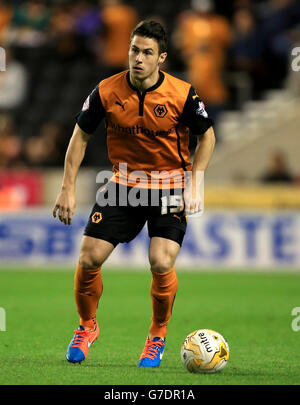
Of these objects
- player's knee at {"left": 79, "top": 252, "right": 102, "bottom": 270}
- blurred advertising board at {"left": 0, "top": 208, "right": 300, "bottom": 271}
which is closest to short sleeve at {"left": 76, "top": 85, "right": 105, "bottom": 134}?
player's knee at {"left": 79, "top": 252, "right": 102, "bottom": 270}

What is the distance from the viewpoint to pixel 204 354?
234 inches

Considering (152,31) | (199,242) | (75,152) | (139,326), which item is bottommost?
(139,326)

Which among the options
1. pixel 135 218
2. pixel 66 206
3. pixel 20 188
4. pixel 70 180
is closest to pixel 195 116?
pixel 135 218

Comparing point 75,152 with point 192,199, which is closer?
point 192,199

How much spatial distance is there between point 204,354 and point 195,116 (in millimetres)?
1576

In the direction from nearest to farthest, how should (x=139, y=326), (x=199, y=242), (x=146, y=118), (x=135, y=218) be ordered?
(x=146, y=118), (x=135, y=218), (x=139, y=326), (x=199, y=242)

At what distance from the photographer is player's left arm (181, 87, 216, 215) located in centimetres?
616

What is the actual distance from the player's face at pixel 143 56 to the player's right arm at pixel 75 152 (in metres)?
0.33

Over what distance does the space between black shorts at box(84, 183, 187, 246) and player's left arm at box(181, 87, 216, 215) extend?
15 centimetres

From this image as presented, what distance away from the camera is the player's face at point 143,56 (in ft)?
19.9

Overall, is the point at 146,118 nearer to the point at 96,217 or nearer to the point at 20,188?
the point at 96,217

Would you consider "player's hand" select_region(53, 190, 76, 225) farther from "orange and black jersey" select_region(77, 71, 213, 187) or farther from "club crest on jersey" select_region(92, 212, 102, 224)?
"orange and black jersey" select_region(77, 71, 213, 187)

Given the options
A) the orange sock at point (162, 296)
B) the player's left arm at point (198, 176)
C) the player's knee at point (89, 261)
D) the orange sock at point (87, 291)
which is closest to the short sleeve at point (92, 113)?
the player's left arm at point (198, 176)
